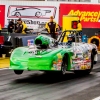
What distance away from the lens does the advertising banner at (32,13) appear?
30.3 metres

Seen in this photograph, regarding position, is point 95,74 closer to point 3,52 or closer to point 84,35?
point 3,52

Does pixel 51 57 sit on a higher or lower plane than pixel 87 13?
lower

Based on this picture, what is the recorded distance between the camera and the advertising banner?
1192 inches

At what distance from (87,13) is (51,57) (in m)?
17.9

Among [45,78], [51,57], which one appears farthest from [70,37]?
[51,57]

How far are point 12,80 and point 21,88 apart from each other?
164 cm

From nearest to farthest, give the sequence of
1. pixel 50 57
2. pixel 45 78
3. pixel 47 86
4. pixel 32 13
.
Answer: pixel 47 86 < pixel 50 57 < pixel 45 78 < pixel 32 13

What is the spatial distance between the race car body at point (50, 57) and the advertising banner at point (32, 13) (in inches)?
621

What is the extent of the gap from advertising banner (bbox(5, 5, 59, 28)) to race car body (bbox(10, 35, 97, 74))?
15776 mm

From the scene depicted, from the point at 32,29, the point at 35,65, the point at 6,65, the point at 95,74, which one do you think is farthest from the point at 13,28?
the point at 35,65

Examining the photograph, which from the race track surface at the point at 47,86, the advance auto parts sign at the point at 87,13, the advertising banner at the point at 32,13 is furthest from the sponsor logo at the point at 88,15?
the race track surface at the point at 47,86

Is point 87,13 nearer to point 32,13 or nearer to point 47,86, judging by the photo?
point 32,13

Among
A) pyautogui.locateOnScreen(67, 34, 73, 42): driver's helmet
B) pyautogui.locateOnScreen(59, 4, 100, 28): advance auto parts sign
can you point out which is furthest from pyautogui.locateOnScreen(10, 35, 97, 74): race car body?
pyautogui.locateOnScreen(59, 4, 100, 28): advance auto parts sign

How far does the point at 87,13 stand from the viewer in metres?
30.0
